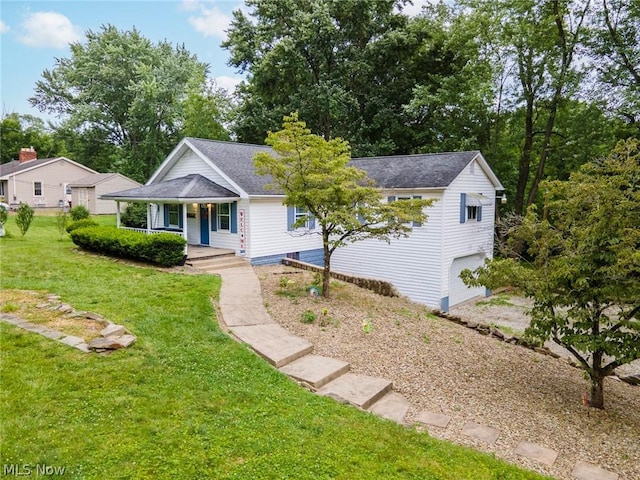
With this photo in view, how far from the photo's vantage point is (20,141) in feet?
145

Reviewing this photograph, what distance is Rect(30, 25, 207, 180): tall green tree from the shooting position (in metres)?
32.1

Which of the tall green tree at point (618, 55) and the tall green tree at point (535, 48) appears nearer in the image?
the tall green tree at point (618, 55)

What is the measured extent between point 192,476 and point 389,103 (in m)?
27.1

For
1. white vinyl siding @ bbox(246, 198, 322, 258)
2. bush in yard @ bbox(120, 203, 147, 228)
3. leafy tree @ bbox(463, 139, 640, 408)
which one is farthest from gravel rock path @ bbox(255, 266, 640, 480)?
bush in yard @ bbox(120, 203, 147, 228)

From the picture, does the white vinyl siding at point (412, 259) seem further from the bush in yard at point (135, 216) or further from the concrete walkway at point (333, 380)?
the bush in yard at point (135, 216)

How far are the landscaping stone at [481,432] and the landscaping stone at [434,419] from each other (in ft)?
0.83

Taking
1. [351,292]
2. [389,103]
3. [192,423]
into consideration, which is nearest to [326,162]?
[351,292]

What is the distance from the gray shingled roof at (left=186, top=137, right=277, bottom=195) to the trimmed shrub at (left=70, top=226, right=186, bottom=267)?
3.39 m

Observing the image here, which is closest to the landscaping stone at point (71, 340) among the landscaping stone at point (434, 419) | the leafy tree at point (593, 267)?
the landscaping stone at point (434, 419)

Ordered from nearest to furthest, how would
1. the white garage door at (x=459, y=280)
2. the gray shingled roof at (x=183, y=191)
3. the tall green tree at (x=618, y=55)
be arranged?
the gray shingled roof at (x=183, y=191) → the white garage door at (x=459, y=280) → the tall green tree at (x=618, y=55)

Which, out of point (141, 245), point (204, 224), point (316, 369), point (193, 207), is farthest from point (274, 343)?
point (193, 207)

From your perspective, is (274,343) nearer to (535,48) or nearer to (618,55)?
(535,48)

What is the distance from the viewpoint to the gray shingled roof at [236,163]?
1544 cm

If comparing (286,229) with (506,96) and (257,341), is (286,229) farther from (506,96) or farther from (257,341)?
(506,96)
